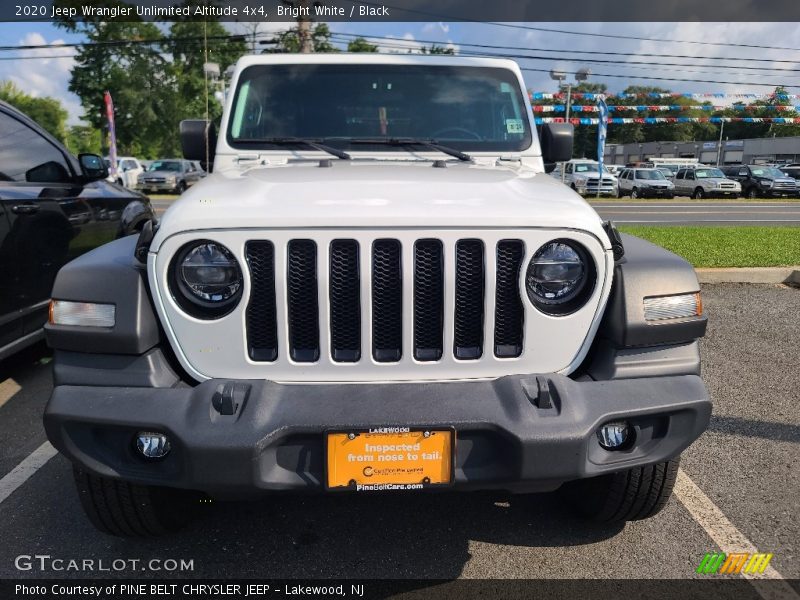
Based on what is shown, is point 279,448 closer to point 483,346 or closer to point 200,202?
point 483,346

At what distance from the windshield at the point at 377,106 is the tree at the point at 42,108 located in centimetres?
5972

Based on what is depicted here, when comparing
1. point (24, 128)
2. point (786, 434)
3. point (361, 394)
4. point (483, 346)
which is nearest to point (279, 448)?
point (361, 394)

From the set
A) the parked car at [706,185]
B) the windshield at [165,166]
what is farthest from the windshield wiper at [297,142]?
the parked car at [706,185]

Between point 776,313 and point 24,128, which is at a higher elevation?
point 24,128

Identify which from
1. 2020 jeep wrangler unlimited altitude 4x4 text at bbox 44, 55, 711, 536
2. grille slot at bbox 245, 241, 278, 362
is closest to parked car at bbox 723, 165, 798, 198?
2020 jeep wrangler unlimited altitude 4x4 text at bbox 44, 55, 711, 536

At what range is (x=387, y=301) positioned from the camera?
2176 millimetres

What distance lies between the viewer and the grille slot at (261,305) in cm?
213

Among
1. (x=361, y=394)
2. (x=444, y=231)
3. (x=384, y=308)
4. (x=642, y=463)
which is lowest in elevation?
(x=642, y=463)

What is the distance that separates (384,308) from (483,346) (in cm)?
36

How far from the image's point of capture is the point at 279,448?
2000 mm

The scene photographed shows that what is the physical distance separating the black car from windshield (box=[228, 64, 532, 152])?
5.20 ft

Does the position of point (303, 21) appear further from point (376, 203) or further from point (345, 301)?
point (345, 301)

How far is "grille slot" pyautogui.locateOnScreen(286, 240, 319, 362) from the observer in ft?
7.01

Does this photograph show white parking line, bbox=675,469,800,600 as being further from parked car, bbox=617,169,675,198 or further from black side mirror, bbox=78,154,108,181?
parked car, bbox=617,169,675,198
